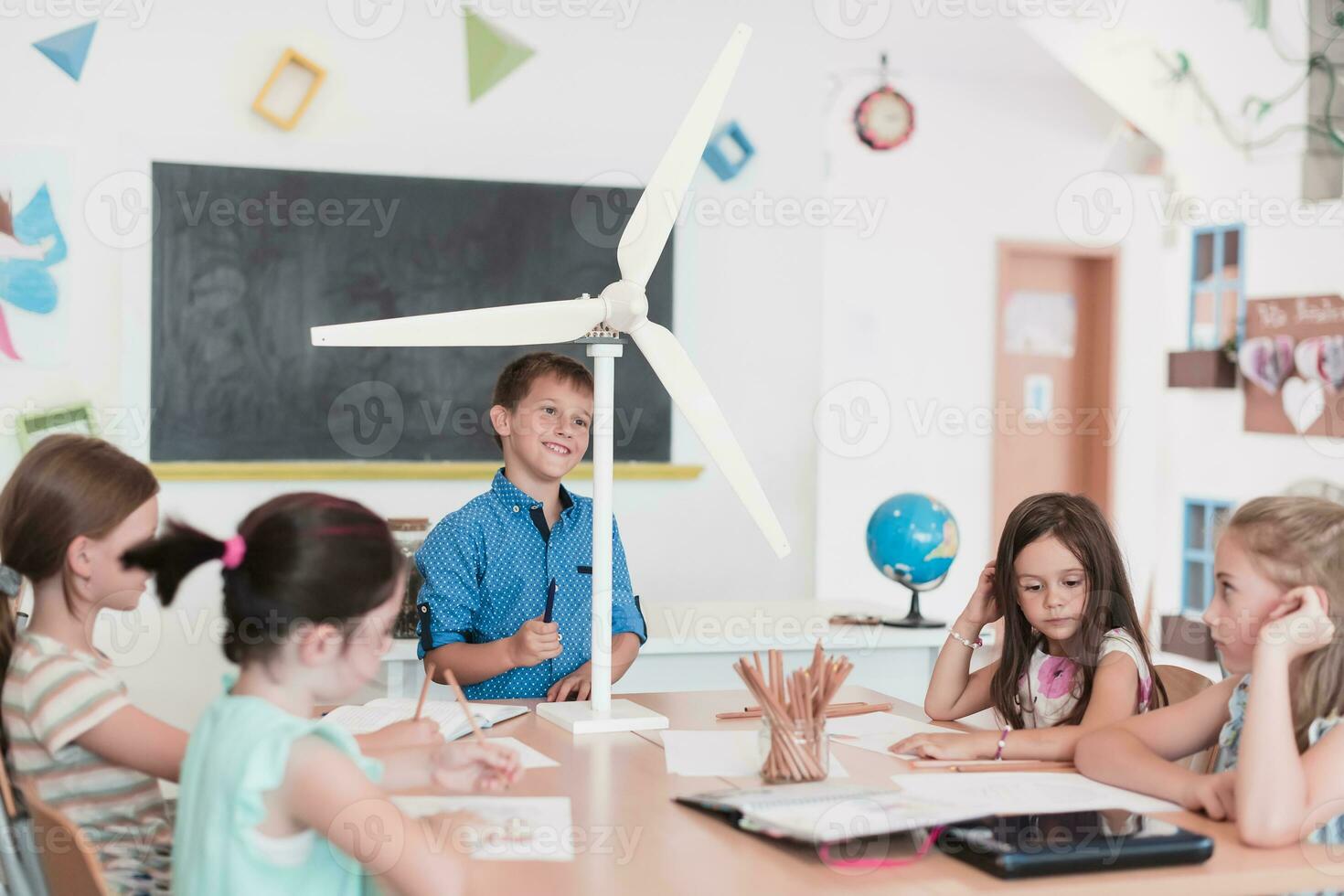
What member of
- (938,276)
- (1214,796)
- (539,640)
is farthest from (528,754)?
(938,276)

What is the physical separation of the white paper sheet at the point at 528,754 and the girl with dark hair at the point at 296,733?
288 mm

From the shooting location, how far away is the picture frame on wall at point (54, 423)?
11.7 ft

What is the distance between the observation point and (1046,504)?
6.36ft

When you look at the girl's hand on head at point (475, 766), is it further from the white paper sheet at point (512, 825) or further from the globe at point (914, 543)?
the globe at point (914, 543)

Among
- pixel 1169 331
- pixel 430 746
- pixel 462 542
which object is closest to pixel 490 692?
pixel 462 542

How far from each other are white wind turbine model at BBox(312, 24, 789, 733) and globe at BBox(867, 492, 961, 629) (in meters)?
1.22

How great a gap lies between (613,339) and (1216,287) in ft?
14.7

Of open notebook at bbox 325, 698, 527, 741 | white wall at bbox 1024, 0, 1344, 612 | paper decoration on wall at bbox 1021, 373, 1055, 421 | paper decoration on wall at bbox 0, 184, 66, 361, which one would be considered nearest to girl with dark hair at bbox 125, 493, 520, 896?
open notebook at bbox 325, 698, 527, 741

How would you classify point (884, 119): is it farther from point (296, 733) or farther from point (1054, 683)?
point (296, 733)

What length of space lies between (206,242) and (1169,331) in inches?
178

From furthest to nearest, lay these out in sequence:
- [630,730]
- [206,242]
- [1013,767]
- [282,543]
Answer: [206,242] < [630,730] < [1013,767] < [282,543]

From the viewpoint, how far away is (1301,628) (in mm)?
1412

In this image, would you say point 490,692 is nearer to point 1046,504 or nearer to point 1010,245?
point 1046,504

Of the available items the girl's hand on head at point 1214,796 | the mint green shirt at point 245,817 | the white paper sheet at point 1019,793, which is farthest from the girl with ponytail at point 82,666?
the girl's hand on head at point 1214,796
